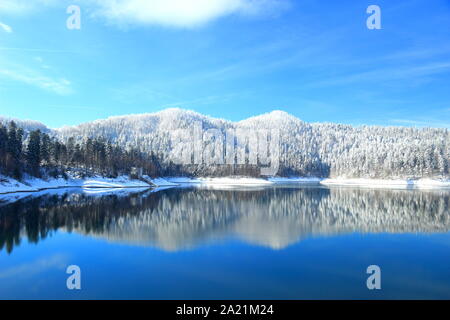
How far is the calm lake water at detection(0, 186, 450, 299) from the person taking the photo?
8.70 meters

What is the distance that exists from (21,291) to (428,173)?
10371 centimetres

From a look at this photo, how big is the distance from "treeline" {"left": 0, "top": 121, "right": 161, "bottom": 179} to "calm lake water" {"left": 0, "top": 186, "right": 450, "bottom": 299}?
A: 36.0 meters

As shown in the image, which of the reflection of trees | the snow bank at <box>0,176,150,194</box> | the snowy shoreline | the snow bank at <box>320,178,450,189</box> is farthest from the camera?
the snow bank at <box>320,178,450,189</box>

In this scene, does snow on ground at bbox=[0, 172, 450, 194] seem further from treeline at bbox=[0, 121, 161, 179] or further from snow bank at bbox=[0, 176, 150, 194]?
treeline at bbox=[0, 121, 161, 179]

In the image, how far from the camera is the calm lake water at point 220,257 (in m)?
8.70

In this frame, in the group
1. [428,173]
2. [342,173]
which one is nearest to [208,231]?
[428,173]

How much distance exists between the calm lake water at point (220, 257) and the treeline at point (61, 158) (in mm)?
35967

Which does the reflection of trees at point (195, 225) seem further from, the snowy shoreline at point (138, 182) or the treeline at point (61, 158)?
the treeline at point (61, 158)

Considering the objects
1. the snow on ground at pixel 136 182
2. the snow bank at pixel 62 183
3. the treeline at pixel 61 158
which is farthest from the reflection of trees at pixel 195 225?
the treeline at pixel 61 158

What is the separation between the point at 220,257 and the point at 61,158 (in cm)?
6647

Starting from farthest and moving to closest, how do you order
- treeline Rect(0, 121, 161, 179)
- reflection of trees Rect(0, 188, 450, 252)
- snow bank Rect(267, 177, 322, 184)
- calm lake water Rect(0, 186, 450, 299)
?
1. snow bank Rect(267, 177, 322, 184)
2. treeline Rect(0, 121, 161, 179)
3. reflection of trees Rect(0, 188, 450, 252)
4. calm lake water Rect(0, 186, 450, 299)

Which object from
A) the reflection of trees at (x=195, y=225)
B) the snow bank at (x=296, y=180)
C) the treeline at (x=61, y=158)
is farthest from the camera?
the snow bank at (x=296, y=180)

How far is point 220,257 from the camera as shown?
39.9 ft

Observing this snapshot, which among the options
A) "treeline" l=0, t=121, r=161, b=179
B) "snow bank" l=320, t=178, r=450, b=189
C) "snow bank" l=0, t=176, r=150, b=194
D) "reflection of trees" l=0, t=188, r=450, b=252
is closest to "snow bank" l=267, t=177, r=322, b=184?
"snow bank" l=320, t=178, r=450, b=189
